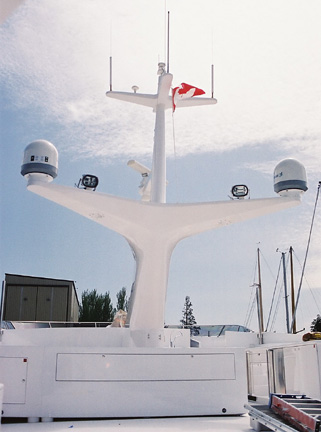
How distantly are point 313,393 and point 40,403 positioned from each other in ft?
13.9

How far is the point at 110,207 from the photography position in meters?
8.78

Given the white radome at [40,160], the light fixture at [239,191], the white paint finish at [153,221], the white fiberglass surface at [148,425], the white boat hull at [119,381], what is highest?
the white radome at [40,160]

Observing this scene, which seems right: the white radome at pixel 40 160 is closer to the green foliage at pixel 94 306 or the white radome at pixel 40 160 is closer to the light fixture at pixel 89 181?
the light fixture at pixel 89 181

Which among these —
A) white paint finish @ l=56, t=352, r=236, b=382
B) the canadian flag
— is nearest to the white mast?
white paint finish @ l=56, t=352, r=236, b=382

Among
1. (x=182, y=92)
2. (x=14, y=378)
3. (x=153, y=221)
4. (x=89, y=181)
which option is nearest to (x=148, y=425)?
(x=14, y=378)

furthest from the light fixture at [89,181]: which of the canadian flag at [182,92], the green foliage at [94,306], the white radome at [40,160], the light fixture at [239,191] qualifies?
the green foliage at [94,306]

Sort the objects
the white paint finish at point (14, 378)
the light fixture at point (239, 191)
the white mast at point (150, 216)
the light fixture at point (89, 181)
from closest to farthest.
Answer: the white paint finish at point (14, 378) < the white mast at point (150, 216) < the light fixture at point (89, 181) < the light fixture at point (239, 191)

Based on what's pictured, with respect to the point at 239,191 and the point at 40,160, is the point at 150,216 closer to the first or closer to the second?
the point at 239,191

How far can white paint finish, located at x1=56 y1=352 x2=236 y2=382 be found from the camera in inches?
281

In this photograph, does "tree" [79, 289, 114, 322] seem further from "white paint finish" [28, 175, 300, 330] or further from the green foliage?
"white paint finish" [28, 175, 300, 330]

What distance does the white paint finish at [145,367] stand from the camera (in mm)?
7125

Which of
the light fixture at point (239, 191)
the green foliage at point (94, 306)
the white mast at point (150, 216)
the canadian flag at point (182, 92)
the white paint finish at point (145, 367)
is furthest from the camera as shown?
the green foliage at point (94, 306)

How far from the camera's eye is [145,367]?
726 centimetres

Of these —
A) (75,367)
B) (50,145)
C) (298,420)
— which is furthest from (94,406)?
(50,145)
